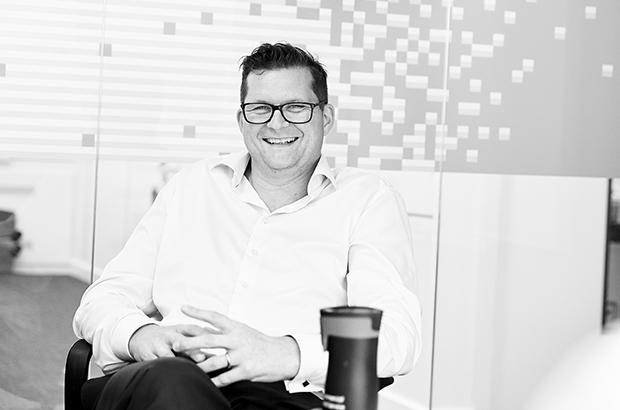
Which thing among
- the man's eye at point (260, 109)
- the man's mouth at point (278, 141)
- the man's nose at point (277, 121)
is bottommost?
the man's mouth at point (278, 141)

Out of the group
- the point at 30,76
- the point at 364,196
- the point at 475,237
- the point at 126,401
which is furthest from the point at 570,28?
the point at 126,401

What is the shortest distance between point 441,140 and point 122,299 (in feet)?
6.07

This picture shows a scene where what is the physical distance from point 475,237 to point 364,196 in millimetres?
1349

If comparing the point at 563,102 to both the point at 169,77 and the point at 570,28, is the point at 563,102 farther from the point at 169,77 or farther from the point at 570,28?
the point at 169,77

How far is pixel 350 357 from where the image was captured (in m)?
1.28

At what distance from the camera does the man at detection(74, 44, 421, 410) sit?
8.10 feet

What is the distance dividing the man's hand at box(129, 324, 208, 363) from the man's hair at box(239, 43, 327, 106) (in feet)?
2.77

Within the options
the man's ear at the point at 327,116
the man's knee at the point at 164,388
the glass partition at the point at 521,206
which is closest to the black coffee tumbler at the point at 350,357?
the man's knee at the point at 164,388

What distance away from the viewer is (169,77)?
140 inches

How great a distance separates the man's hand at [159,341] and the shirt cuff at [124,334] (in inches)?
0.8

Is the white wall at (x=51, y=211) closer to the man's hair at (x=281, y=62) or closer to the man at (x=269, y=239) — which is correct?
the man at (x=269, y=239)

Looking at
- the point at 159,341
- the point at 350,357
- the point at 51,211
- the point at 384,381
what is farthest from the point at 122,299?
the point at 350,357

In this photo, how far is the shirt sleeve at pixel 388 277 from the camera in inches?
87.2

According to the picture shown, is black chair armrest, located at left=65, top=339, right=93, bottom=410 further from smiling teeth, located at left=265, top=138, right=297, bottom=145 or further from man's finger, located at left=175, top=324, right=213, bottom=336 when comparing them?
smiling teeth, located at left=265, top=138, right=297, bottom=145
